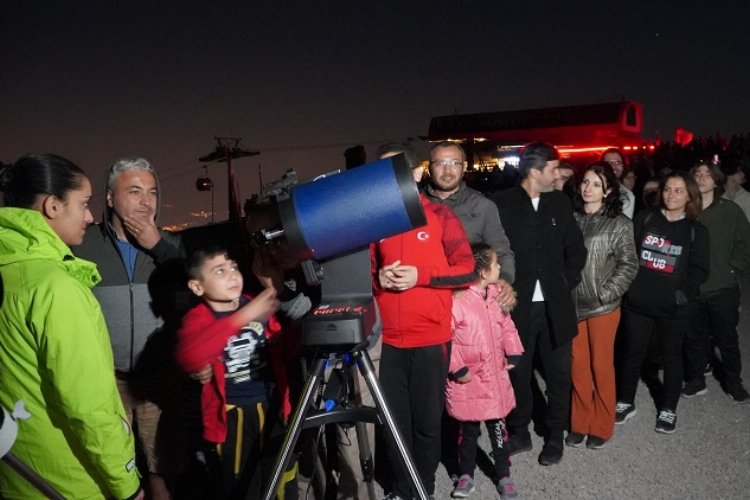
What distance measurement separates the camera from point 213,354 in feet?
6.94

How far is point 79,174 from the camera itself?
6.66ft

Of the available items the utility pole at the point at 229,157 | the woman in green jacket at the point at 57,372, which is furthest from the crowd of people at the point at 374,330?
the utility pole at the point at 229,157

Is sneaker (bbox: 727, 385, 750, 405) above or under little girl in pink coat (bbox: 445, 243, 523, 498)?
under

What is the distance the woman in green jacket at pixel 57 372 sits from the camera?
1.56 m

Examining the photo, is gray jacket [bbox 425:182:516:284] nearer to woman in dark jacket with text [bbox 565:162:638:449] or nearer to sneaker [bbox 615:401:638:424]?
woman in dark jacket with text [bbox 565:162:638:449]

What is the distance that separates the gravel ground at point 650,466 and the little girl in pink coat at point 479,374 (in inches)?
7.1

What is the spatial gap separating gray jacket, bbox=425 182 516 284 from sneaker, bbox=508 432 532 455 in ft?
3.58

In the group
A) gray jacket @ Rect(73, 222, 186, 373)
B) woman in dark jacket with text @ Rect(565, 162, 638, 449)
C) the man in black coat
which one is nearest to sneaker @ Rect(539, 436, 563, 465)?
the man in black coat

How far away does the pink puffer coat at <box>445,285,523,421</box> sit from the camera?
9.68 feet

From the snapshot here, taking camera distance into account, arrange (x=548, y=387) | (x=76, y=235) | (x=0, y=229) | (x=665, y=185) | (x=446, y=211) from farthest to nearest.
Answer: (x=665, y=185)
(x=548, y=387)
(x=446, y=211)
(x=76, y=235)
(x=0, y=229)

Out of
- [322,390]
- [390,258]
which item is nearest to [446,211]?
[390,258]

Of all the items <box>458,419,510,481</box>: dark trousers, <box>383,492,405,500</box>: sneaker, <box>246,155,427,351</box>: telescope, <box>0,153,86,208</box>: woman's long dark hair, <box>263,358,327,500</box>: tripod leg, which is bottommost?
<box>383,492,405,500</box>: sneaker

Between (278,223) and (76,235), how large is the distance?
83cm

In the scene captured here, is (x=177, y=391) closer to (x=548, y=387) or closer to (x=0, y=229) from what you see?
(x=0, y=229)
